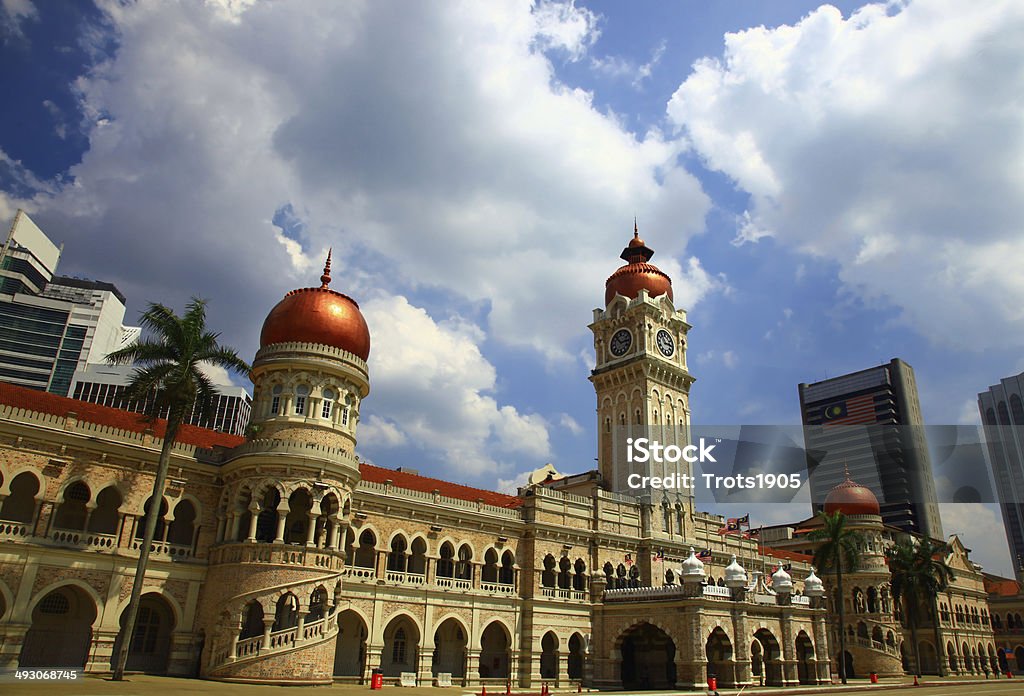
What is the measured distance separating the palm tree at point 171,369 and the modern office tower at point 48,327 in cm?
9443

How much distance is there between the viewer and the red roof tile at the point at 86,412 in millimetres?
28473

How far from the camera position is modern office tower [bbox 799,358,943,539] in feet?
420

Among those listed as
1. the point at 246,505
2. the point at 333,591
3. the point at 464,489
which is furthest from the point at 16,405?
the point at 464,489

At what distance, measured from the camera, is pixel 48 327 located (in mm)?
111688

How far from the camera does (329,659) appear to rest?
89.7ft

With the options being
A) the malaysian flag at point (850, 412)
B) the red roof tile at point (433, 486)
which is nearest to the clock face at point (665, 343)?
the red roof tile at point (433, 486)

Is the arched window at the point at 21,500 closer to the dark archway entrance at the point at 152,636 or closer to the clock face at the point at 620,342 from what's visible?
the dark archway entrance at the point at 152,636

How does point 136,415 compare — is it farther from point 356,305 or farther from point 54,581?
point 356,305

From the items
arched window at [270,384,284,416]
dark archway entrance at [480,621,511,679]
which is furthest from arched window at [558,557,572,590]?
arched window at [270,384,284,416]

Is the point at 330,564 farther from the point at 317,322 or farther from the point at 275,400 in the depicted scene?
the point at 317,322

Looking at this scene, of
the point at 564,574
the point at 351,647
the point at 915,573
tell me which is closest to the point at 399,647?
the point at 351,647

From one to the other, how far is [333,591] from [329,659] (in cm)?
269

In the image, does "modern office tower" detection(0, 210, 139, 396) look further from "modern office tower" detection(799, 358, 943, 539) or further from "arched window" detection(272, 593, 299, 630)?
"modern office tower" detection(799, 358, 943, 539)

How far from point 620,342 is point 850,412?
11871 centimetres
